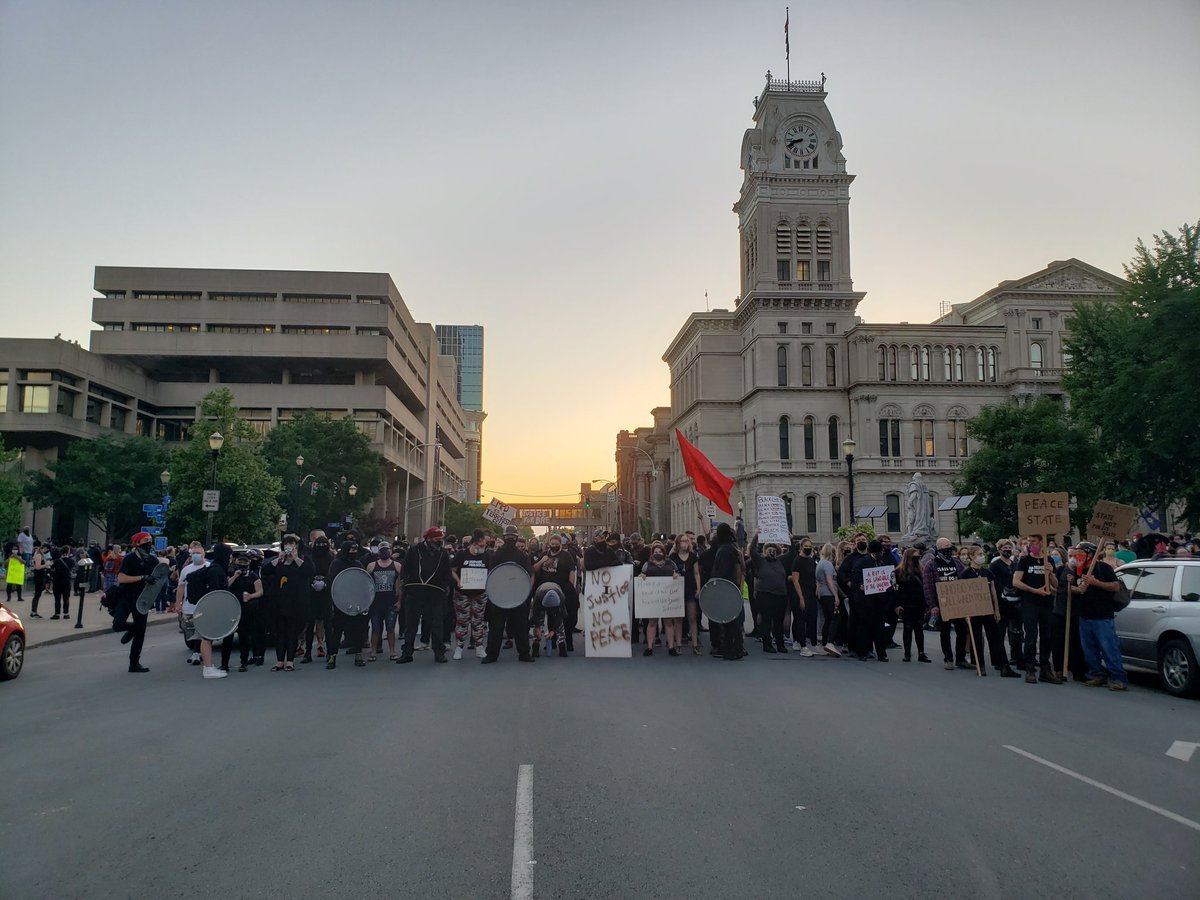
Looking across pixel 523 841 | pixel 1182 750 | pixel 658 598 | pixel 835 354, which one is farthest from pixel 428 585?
pixel 835 354

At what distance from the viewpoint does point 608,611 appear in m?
14.5

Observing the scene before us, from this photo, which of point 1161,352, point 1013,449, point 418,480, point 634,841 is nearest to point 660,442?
point 418,480

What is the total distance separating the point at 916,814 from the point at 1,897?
17.8 ft

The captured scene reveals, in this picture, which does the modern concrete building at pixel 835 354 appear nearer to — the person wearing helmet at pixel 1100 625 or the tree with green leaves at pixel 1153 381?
the tree with green leaves at pixel 1153 381

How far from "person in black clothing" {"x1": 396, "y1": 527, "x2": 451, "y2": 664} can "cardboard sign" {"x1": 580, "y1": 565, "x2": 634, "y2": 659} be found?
2.30m

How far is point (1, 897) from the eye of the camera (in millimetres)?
4668

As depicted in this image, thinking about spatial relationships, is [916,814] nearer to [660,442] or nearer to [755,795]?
[755,795]

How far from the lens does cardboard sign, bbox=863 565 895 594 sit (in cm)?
1440

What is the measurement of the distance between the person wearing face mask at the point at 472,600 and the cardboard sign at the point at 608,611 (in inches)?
67.2

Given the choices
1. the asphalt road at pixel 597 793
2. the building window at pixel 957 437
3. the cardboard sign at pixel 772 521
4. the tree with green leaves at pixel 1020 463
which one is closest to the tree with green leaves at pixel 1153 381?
the tree with green leaves at pixel 1020 463

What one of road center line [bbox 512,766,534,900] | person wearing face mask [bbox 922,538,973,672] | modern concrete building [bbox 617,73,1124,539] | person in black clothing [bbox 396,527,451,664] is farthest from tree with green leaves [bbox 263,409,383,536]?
road center line [bbox 512,766,534,900]

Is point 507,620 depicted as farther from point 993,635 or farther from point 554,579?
point 993,635

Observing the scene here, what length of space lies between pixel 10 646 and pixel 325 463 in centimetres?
4814

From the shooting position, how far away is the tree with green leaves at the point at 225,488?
43.0 metres
